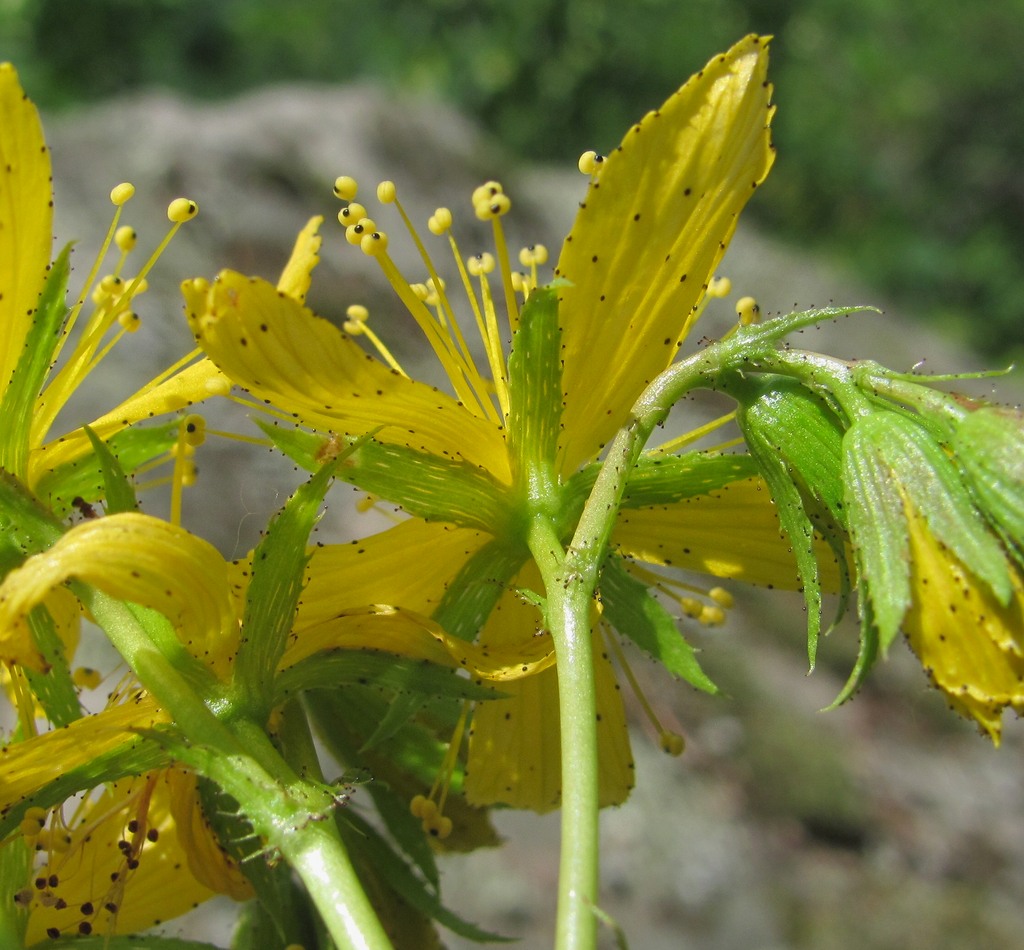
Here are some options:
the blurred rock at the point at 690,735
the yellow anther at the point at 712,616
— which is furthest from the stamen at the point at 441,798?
the blurred rock at the point at 690,735

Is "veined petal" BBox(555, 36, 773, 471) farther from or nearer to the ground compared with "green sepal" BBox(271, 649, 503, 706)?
farther from the ground

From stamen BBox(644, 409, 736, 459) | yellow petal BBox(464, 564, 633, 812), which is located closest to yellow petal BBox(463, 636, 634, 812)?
yellow petal BBox(464, 564, 633, 812)

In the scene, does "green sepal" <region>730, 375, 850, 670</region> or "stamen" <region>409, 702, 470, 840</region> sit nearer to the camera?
"green sepal" <region>730, 375, 850, 670</region>

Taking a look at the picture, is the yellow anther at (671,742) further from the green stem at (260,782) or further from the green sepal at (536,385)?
the green stem at (260,782)

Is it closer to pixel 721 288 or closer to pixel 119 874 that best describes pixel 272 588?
pixel 119 874

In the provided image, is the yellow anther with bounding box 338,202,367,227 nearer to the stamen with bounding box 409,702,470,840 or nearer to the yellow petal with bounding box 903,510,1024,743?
the stamen with bounding box 409,702,470,840

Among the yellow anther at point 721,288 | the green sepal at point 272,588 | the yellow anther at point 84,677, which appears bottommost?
the green sepal at point 272,588
